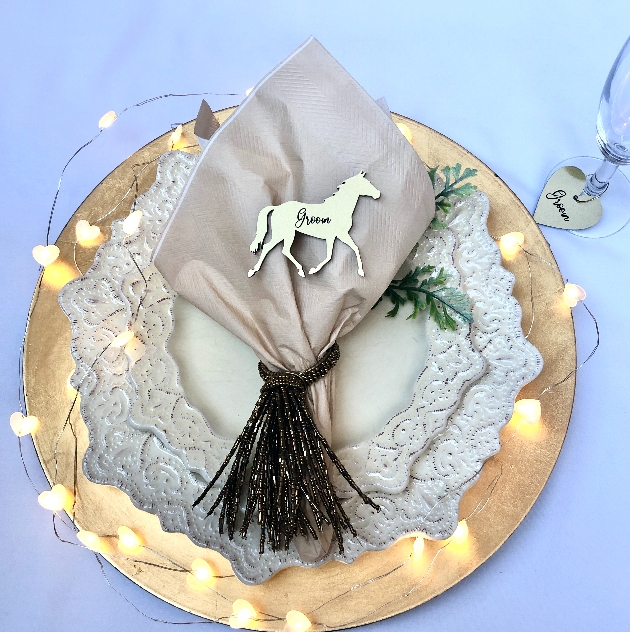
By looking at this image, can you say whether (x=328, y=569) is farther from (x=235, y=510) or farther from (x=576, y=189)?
(x=576, y=189)

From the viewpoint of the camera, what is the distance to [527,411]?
0.89 meters

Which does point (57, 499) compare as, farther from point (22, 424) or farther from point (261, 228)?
point (261, 228)

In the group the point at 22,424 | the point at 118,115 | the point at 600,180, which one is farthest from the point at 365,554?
the point at 118,115

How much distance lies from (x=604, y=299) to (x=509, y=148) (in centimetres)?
35

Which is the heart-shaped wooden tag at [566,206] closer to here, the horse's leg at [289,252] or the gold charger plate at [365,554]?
the gold charger plate at [365,554]

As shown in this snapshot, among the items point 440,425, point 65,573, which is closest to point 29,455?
point 65,573

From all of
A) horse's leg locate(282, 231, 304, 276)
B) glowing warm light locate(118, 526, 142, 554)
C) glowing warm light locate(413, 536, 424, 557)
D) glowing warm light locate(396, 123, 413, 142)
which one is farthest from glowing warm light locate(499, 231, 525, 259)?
glowing warm light locate(118, 526, 142, 554)

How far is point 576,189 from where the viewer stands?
117 centimetres

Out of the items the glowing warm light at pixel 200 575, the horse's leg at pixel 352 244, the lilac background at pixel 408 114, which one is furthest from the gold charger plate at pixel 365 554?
the horse's leg at pixel 352 244

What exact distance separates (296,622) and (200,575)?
0.45 feet

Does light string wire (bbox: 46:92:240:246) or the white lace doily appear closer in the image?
the white lace doily

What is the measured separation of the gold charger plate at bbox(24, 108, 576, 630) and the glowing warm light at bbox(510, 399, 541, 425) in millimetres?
19

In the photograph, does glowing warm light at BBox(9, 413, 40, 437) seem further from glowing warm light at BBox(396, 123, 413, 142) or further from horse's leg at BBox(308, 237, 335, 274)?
glowing warm light at BBox(396, 123, 413, 142)

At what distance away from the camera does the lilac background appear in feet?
3.10
